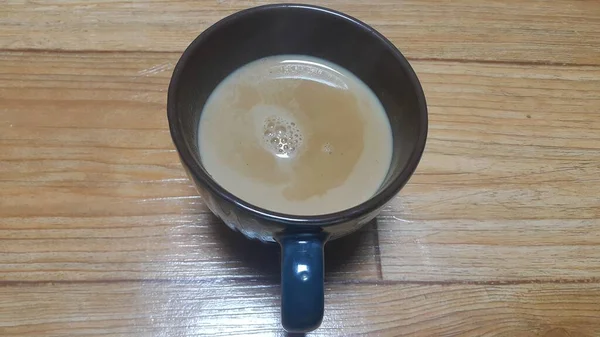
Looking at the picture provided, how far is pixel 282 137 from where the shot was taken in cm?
64

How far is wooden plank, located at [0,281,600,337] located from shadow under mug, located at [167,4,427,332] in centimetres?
10

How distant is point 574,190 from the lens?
0.71 m

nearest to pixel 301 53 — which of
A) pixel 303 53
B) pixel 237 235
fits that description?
pixel 303 53

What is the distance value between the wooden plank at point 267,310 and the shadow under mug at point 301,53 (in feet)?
0.31

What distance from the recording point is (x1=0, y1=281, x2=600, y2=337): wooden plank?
582 mm

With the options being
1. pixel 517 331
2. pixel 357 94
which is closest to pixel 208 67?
pixel 357 94

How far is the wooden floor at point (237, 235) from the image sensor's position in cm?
60

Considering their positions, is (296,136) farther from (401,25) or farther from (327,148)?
(401,25)

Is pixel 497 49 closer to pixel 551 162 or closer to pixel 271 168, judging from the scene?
pixel 551 162

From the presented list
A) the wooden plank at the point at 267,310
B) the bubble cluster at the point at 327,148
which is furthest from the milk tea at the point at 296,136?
the wooden plank at the point at 267,310

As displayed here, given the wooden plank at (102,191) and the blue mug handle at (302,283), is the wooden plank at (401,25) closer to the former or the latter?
the wooden plank at (102,191)

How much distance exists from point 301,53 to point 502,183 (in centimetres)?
28

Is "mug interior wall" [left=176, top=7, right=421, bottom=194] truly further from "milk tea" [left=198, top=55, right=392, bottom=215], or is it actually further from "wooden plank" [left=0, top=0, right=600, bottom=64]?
"wooden plank" [left=0, top=0, right=600, bottom=64]

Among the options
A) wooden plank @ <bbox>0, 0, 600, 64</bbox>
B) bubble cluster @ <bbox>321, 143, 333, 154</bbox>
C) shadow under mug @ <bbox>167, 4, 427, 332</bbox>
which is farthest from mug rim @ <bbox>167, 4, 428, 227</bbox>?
wooden plank @ <bbox>0, 0, 600, 64</bbox>
